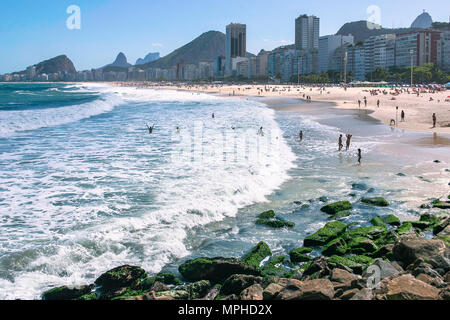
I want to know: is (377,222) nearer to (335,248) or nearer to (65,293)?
(335,248)

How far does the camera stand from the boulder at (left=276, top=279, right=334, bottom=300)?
4.97 meters

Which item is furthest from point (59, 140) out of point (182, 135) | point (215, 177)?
point (215, 177)

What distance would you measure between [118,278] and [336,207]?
18.4 feet

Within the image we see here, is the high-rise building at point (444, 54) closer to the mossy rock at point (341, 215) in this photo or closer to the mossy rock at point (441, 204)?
the mossy rock at point (441, 204)

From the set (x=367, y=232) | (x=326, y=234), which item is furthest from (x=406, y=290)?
(x=367, y=232)

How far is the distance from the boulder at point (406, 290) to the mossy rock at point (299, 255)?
6.53ft

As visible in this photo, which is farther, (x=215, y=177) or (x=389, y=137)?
(x=389, y=137)

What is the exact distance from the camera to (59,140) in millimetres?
22312

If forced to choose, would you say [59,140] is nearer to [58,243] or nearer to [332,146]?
[332,146]

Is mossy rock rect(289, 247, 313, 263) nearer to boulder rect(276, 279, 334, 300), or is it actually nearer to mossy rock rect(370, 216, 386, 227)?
boulder rect(276, 279, 334, 300)

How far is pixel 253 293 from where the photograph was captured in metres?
5.41

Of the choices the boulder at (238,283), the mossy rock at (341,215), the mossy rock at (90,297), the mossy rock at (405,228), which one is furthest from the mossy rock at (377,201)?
the mossy rock at (90,297)

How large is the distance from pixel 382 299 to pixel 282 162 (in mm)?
11291
